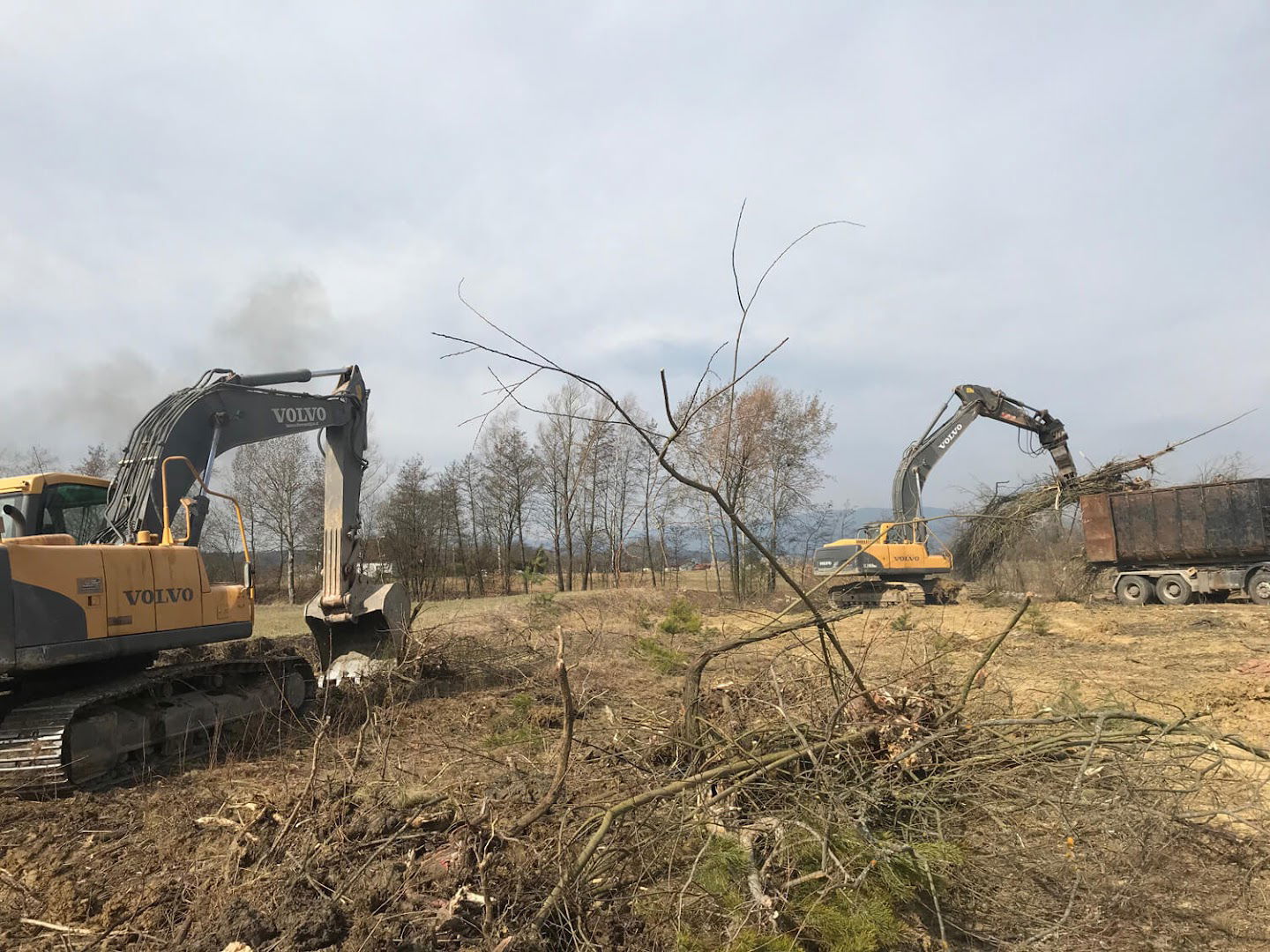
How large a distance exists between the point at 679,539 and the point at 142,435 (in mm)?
17623

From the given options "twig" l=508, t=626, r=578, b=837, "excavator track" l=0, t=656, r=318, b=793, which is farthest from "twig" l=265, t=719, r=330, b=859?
"excavator track" l=0, t=656, r=318, b=793

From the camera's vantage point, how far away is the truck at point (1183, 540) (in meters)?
15.4

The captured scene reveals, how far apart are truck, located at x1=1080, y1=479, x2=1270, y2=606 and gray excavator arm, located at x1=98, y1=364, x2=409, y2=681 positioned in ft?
49.8

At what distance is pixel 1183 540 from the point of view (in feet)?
52.8

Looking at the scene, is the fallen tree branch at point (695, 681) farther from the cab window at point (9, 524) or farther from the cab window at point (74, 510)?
the cab window at point (9, 524)

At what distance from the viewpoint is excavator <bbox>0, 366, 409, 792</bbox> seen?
5.44m

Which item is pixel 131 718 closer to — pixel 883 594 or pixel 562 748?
pixel 562 748

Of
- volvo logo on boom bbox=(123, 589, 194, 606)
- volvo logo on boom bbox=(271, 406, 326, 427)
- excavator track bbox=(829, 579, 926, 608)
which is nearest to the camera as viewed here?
volvo logo on boom bbox=(123, 589, 194, 606)

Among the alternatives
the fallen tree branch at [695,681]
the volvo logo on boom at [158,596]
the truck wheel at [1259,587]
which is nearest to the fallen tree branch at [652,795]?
the fallen tree branch at [695,681]

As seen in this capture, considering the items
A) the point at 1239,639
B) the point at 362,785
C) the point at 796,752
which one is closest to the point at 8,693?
the point at 362,785

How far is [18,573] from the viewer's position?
17.4 ft

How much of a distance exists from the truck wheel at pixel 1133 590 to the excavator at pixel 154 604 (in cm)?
1549

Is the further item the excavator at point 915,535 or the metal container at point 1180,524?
the excavator at point 915,535

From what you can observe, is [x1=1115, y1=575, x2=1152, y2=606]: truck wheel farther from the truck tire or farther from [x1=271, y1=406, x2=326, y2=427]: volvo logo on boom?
[x1=271, y1=406, x2=326, y2=427]: volvo logo on boom
